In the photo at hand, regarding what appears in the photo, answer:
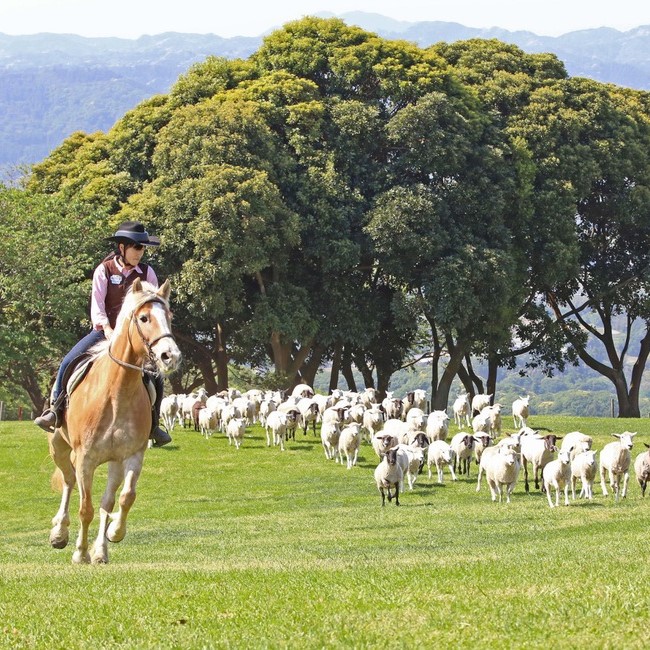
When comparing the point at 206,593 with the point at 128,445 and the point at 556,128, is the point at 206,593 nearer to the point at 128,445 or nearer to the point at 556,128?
the point at 128,445

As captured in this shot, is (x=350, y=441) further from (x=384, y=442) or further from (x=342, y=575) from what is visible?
(x=342, y=575)

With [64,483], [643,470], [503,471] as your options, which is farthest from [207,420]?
[64,483]

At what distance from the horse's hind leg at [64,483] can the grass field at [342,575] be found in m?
0.35

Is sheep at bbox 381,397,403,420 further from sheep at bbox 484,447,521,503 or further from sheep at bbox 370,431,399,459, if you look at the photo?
sheep at bbox 484,447,521,503

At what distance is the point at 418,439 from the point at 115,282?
67.5ft

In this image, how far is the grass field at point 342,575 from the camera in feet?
27.7

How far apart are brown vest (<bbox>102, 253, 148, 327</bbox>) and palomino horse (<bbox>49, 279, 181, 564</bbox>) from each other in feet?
1.75

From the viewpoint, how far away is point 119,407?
42.0ft

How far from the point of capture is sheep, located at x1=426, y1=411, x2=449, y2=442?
124 feet

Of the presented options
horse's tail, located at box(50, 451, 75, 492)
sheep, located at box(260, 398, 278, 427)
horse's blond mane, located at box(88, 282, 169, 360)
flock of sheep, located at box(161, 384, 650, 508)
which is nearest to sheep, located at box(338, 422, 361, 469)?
flock of sheep, located at box(161, 384, 650, 508)

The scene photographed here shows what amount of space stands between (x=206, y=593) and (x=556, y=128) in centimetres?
4886

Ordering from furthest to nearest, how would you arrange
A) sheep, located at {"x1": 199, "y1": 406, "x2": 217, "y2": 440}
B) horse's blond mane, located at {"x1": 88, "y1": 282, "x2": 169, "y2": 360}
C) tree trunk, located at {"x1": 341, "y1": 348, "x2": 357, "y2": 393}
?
tree trunk, located at {"x1": 341, "y1": 348, "x2": 357, "y2": 393} → sheep, located at {"x1": 199, "y1": 406, "x2": 217, "y2": 440} → horse's blond mane, located at {"x1": 88, "y1": 282, "x2": 169, "y2": 360}

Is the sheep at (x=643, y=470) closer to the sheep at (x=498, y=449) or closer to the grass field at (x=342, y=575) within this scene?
the grass field at (x=342, y=575)

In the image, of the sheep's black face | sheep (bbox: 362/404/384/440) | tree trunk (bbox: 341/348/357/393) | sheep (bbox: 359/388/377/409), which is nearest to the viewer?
the sheep's black face
